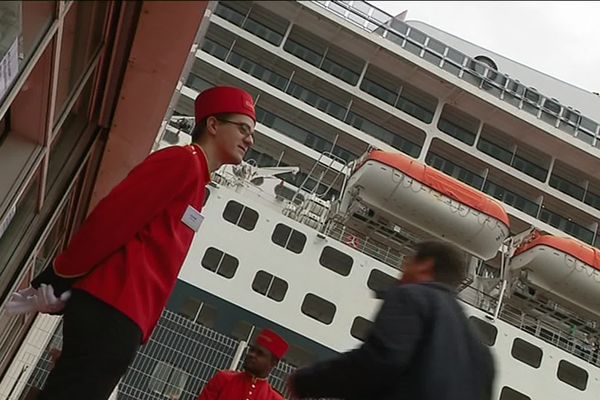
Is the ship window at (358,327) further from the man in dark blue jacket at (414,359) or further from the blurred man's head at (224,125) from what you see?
the blurred man's head at (224,125)

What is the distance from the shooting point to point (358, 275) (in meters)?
9.02

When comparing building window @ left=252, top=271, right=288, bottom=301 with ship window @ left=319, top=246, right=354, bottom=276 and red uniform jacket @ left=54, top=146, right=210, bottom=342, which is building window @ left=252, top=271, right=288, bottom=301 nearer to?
ship window @ left=319, top=246, right=354, bottom=276

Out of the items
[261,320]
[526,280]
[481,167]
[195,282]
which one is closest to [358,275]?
[261,320]

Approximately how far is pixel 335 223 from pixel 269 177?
112 centimetres

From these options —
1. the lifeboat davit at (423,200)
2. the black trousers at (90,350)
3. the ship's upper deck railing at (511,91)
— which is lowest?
the black trousers at (90,350)

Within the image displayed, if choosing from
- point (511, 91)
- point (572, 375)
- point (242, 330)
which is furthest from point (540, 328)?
point (511, 91)

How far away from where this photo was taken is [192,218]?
4.45 feet

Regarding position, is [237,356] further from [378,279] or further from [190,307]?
[378,279]

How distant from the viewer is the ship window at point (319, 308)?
8.82 meters

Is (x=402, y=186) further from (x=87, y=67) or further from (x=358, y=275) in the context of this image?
(x=87, y=67)

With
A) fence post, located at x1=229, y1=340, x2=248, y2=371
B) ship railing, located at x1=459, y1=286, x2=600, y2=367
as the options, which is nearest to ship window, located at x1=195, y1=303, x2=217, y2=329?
fence post, located at x1=229, y1=340, x2=248, y2=371

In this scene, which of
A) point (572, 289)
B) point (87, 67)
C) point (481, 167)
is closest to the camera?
point (87, 67)

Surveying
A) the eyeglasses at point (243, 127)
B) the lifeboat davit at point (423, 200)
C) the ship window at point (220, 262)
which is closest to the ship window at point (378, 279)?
the lifeboat davit at point (423, 200)

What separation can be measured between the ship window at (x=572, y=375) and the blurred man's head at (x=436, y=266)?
915 centimetres
